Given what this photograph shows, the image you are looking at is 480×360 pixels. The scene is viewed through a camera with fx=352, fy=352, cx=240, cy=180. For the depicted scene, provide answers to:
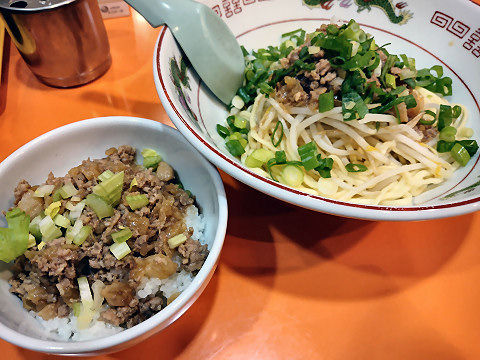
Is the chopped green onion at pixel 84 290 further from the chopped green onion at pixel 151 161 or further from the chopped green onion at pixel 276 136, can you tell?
the chopped green onion at pixel 276 136

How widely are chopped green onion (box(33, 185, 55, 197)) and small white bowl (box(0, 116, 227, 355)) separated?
0.33ft

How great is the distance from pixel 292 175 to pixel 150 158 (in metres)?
0.60

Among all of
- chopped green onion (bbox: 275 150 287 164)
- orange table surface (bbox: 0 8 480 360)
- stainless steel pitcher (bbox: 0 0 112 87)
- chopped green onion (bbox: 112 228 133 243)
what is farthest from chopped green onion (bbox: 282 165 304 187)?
stainless steel pitcher (bbox: 0 0 112 87)

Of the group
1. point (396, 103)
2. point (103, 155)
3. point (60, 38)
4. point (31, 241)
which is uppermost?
point (396, 103)

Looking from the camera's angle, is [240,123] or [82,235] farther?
[240,123]

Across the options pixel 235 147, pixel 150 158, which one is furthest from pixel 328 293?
pixel 150 158

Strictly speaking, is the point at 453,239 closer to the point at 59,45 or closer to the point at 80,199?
the point at 80,199

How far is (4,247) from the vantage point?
3.78 ft

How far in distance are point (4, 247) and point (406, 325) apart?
1.46 m

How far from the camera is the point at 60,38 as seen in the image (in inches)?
78.5

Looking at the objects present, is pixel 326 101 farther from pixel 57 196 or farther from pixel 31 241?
pixel 31 241

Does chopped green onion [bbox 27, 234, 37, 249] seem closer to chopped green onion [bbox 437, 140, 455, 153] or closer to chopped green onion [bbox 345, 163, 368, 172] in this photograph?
chopped green onion [bbox 345, 163, 368, 172]

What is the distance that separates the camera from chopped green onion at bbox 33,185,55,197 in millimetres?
1337

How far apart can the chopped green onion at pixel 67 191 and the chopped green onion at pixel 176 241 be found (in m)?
0.42
